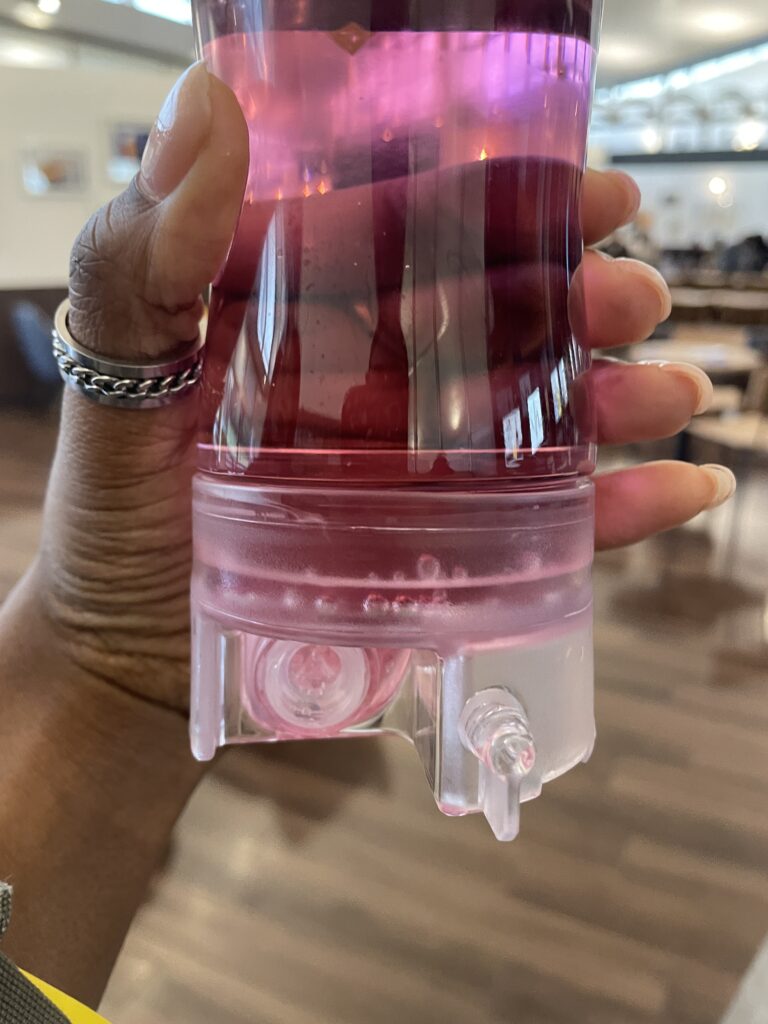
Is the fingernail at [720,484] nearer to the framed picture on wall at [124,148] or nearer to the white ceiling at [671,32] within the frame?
the framed picture on wall at [124,148]

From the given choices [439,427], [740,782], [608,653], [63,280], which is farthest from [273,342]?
[63,280]

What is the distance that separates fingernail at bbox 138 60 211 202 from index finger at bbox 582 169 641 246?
36cm

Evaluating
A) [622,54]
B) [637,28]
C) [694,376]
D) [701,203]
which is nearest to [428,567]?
[694,376]

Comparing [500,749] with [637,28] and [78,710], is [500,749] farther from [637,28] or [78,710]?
[637,28]

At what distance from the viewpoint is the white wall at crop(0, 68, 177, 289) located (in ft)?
16.0

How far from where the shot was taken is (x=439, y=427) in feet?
1.76

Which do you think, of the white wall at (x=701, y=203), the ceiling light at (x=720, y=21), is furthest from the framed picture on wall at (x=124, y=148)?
the white wall at (x=701, y=203)

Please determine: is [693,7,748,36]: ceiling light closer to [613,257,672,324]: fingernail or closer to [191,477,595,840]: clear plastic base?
[613,257,672,324]: fingernail

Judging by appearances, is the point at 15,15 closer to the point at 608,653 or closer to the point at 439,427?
the point at 608,653

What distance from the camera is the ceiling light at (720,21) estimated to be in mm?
5603

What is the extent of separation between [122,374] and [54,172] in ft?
16.5

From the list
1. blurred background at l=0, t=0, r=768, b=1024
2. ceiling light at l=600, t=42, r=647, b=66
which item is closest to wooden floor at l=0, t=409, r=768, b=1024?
blurred background at l=0, t=0, r=768, b=1024

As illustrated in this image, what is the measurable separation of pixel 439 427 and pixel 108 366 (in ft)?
0.88

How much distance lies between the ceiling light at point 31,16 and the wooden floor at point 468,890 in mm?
5126
